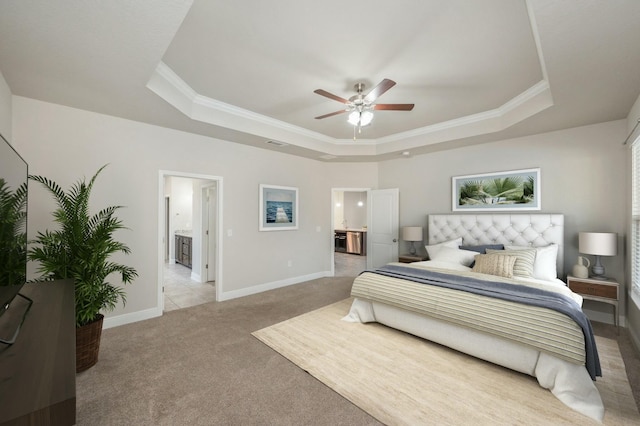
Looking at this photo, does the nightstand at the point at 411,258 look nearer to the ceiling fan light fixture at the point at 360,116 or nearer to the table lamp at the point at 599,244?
the table lamp at the point at 599,244

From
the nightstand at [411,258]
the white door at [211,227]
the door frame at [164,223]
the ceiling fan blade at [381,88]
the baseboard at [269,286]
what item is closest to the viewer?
the ceiling fan blade at [381,88]

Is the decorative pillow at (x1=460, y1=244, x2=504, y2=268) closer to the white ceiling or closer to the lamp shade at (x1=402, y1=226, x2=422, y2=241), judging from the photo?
the lamp shade at (x1=402, y1=226, x2=422, y2=241)

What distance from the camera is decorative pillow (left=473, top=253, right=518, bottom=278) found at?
130 inches

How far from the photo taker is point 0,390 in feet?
2.33

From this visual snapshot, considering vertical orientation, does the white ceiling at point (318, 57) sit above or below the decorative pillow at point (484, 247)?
above

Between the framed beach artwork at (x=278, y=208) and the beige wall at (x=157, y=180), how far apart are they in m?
0.14

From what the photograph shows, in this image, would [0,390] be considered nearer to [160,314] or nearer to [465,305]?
[465,305]

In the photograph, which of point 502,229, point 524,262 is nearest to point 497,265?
point 524,262

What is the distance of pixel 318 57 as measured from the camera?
8.59 feet

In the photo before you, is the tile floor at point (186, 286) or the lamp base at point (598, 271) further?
the tile floor at point (186, 286)

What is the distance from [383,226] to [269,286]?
2673mm

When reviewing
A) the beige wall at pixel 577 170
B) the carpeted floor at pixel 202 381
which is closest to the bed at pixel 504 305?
the beige wall at pixel 577 170

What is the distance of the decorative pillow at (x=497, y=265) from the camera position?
3.30 m

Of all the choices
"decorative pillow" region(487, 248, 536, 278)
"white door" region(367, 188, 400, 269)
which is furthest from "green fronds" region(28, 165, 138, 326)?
"white door" region(367, 188, 400, 269)
